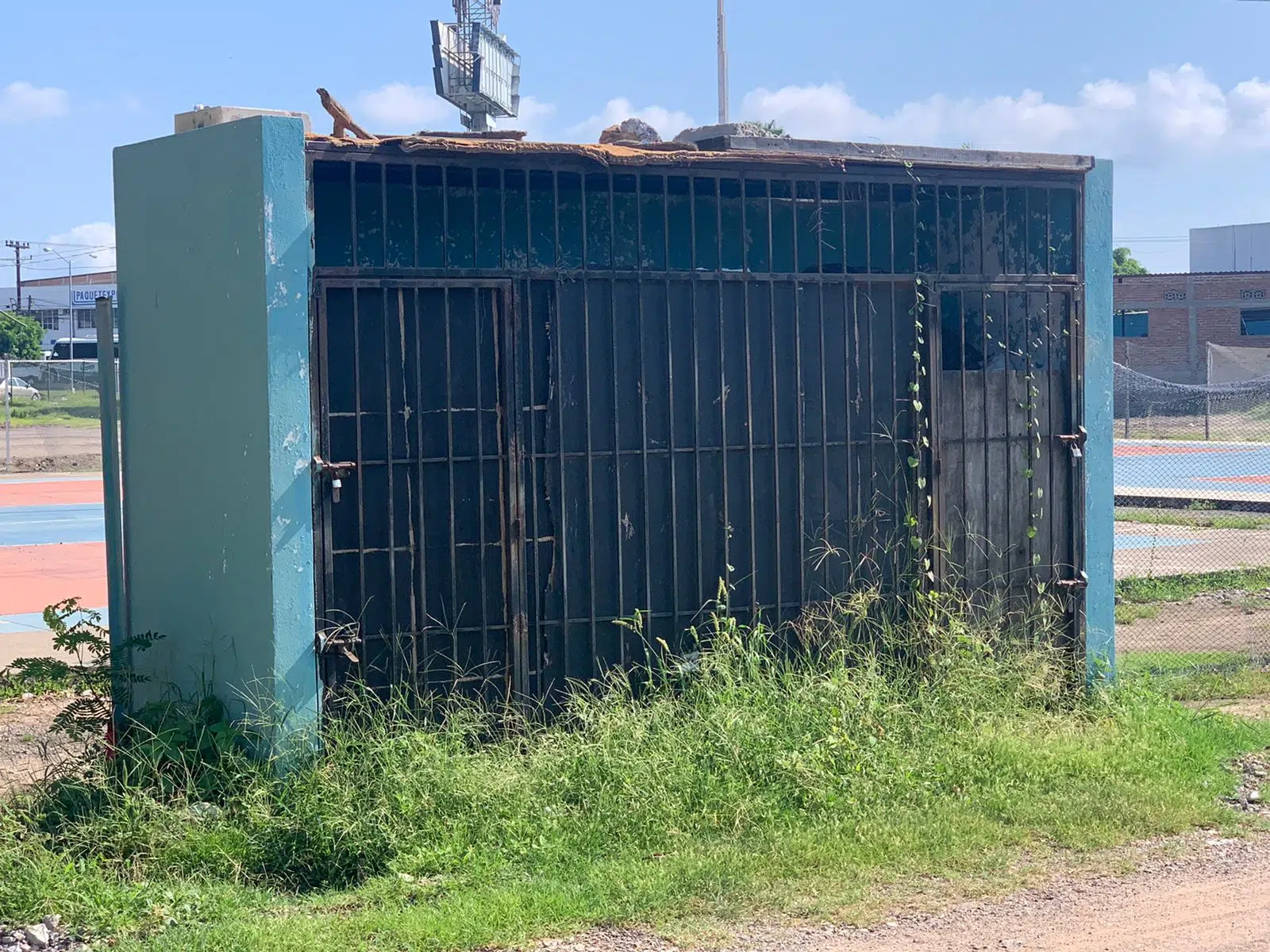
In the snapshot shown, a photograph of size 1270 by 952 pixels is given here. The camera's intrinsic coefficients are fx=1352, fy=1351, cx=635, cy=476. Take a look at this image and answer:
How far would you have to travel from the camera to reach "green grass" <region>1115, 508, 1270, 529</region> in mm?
19047

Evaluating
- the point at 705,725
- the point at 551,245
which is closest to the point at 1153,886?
the point at 705,725

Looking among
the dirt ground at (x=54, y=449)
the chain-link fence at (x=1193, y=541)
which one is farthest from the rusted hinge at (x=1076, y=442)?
the dirt ground at (x=54, y=449)

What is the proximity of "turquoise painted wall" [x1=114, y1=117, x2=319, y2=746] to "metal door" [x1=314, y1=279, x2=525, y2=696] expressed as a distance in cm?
23

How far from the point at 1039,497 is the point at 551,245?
3.49 metres

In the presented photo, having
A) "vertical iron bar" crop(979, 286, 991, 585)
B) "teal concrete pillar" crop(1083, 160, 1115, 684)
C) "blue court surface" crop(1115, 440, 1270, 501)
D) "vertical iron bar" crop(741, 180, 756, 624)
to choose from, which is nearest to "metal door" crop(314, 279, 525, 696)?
"vertical iron bar" crop(741, 180, 756, 624)

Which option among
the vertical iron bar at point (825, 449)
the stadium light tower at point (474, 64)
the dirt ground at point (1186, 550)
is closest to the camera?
the vertical iron bar at point (825, 449)

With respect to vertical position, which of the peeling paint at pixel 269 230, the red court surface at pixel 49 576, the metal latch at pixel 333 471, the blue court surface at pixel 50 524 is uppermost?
the peeling paint at pixel 269 230

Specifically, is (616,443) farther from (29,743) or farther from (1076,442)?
(29,743)

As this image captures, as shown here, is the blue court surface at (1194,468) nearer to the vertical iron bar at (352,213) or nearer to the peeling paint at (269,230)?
the vertical iron bar at (352,213)

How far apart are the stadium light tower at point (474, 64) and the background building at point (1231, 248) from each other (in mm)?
49737

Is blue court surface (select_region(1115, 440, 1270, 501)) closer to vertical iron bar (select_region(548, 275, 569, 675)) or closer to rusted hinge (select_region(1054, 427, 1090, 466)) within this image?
rusted hinge (select_region(1054, 427, 1090, 466))

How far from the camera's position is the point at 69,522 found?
848 inches

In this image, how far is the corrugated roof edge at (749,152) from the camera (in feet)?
21.7

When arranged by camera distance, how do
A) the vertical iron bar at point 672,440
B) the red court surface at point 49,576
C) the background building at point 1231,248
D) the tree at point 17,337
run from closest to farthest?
1. the vertical iron bar at point 672,440
2. the red court surface at point 49,576
3. the tree at point 17,337
4. the background building at point 1231,248
